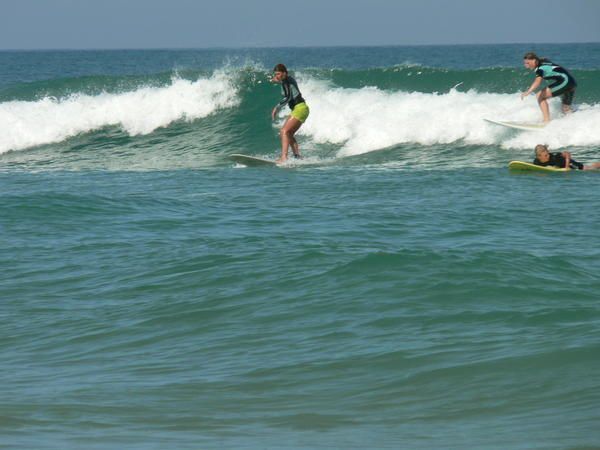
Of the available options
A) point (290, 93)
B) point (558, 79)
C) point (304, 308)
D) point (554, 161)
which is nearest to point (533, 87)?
point (558, 79)

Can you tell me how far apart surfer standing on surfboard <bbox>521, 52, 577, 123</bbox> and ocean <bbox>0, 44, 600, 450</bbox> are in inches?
54.5

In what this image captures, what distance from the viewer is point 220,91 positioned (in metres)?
A: 23.9

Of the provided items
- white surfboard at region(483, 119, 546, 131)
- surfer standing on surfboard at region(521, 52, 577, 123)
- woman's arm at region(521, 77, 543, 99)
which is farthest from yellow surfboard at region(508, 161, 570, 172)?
white surfboard at region(483, 119, 546, 131)

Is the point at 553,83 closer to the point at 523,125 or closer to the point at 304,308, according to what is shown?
the point at 523,125

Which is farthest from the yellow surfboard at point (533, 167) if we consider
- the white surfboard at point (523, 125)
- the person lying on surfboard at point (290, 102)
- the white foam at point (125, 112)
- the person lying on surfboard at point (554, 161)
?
the white foam at point (125, 112)

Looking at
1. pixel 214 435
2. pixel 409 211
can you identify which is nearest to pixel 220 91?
pixel 409 211

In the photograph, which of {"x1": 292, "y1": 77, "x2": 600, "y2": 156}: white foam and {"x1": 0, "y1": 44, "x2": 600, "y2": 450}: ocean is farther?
{"x1": 292, "y1": 77, "x2": 600, "y2": 156}: white foam

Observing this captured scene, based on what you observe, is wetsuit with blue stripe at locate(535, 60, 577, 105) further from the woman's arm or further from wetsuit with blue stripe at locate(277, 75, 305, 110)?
wetsuit with blue stripe at locate(277, 75, 305, 110)

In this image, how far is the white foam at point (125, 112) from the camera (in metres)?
23.4

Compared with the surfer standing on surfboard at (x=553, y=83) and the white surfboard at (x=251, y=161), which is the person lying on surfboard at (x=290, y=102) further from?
the surfer standing on surfboard at (x=553, y=83)

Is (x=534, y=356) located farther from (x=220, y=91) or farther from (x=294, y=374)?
(x=220, y=91)

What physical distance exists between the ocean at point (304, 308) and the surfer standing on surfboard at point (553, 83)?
1.39 m

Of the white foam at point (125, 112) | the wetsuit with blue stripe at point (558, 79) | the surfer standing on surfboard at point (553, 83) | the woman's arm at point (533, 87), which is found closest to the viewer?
the woman's arm at point (533, 87)

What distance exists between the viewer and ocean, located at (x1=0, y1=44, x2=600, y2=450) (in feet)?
17.8
